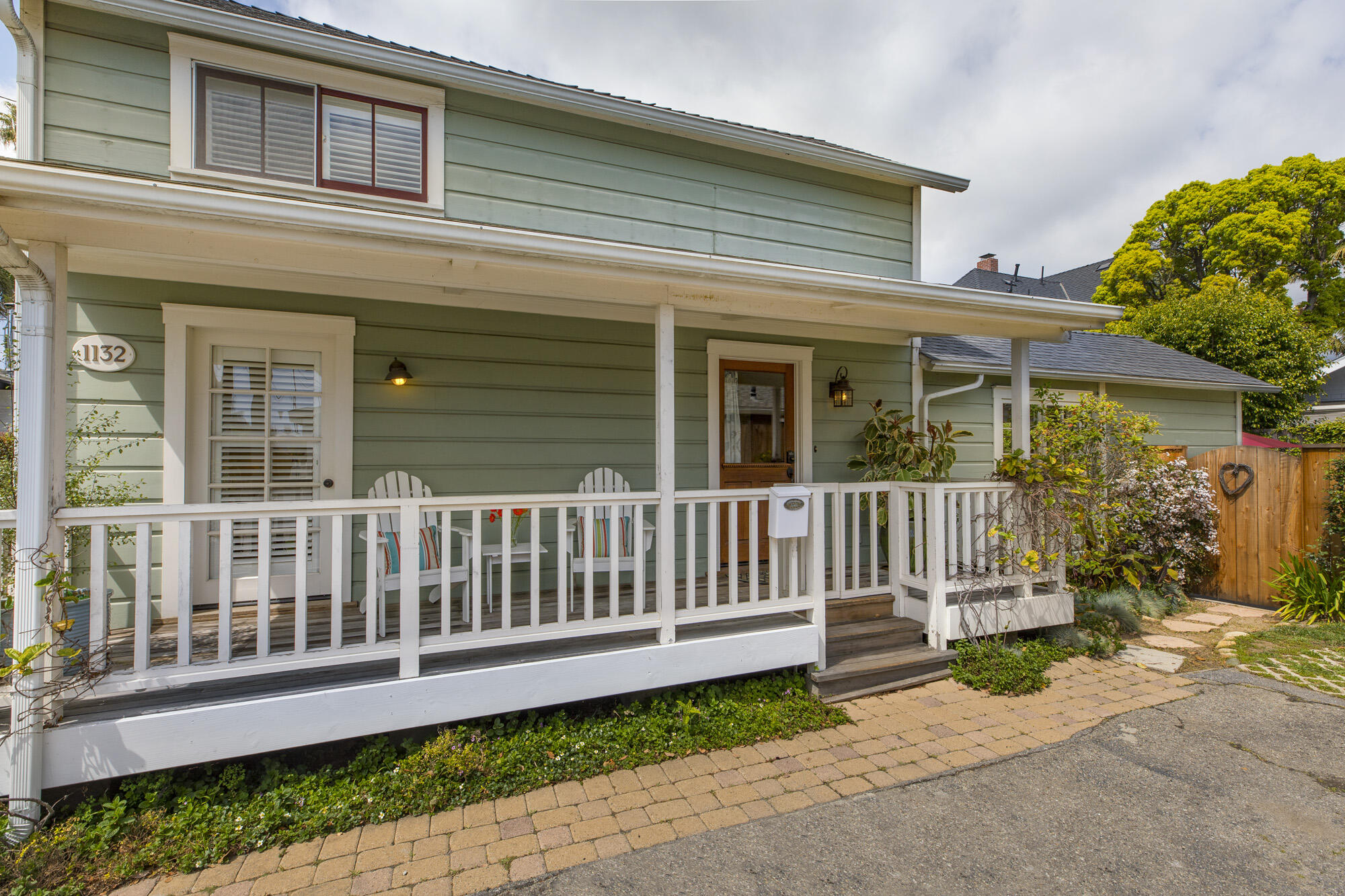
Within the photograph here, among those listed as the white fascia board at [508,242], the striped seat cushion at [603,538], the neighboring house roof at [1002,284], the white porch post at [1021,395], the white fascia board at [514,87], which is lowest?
the striped seat cushion at [603,538]

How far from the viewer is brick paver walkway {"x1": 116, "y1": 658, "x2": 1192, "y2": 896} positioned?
210 cm

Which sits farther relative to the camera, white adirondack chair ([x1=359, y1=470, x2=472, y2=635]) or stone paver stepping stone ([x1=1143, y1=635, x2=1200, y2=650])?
stone paver stepping stone ([x1=1143, y1=635, x2=1200, y2=650])

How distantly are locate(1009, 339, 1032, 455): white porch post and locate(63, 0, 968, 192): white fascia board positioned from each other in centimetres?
195

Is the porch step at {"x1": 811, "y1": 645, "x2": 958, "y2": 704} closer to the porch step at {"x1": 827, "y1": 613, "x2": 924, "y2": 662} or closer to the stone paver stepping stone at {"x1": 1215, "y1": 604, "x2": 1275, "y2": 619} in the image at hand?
the porch step at {"x1": 827, "y1": 613, "x2": 924, "y2": 662}

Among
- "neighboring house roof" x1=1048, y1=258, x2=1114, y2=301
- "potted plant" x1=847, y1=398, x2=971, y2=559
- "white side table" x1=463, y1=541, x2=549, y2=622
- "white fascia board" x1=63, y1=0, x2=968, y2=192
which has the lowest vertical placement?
"white side table" x1=463, y1=541, x2=549, y2=622

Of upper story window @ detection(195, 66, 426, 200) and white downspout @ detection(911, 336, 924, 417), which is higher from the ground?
upper story window @ detection(195, 66, 426, 200)

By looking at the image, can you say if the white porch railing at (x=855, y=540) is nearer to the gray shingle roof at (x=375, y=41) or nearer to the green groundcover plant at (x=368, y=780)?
the green groundcover plant at (x=368, y=780)

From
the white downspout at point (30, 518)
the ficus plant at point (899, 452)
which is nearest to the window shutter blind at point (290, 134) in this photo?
the white downspout at point (30, 518)

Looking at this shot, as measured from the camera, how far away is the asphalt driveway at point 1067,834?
2.06 m

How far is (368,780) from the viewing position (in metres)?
2.56

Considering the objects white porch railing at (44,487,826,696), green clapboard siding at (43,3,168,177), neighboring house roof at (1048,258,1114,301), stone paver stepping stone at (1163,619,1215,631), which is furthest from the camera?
neighboring house roof at (1048,258,1114,301)

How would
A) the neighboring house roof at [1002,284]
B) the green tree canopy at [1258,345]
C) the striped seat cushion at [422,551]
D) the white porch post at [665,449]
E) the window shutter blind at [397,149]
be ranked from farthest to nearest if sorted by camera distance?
the neighboring house roof at [1002,284] → the green tree canopy at [1258,345] → the window shutter blind at [397,149] → the striped seat cushion at [422,551] → the white porch post at [665,449]

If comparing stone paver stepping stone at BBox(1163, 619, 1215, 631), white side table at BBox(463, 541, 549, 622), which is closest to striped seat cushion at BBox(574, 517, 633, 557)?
white side table at BBox(463, 541, 549, 622)

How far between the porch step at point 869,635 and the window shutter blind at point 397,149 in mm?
4226
